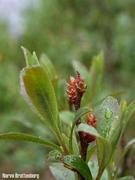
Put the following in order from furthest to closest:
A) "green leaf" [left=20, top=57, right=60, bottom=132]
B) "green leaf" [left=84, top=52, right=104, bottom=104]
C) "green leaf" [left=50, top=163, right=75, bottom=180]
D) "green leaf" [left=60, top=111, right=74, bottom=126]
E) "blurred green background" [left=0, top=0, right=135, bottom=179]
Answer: "blurred green background" [left=0, top=0, right=135, bottom=179]
"green leaf" [left=84, top=52, right=104, bottom=104]
"green leaf" [left=60, top=111, right=74, bottom=126]
"green leaf" [left=50, top=163, right=75, bottom=180]
"green leaf" [left=20, top=57, right=60, bottom=132]

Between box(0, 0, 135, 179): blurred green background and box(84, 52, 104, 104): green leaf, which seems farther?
box(0, 0, 135, 179): blurred green background

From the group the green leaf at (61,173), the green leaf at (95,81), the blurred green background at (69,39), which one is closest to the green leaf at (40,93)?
the green leaf at (61,173)

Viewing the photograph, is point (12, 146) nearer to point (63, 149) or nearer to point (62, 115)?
point (62, 115)

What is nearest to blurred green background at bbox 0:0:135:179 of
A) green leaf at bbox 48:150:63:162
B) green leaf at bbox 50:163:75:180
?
green leaf at bbox 50:163:75:180

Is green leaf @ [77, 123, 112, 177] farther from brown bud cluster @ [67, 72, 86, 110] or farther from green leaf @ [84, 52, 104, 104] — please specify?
green leaf @ [84, 52, 104, 104]

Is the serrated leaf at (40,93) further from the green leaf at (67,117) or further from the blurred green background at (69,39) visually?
the blurred green background at (69,39)

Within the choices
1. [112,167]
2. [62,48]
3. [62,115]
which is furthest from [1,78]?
[112,167]

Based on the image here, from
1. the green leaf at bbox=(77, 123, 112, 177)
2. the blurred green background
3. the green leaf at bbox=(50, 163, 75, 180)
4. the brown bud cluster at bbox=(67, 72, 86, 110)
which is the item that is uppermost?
the blurred green background

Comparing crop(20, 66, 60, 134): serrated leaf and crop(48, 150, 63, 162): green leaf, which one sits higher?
crop(20, 66, 60, 134): serrated leaf
